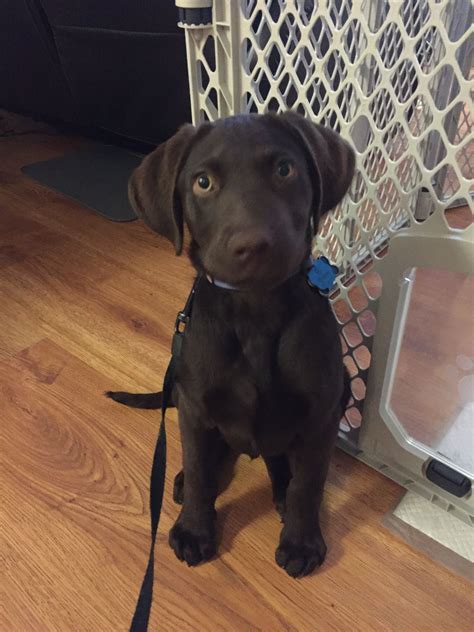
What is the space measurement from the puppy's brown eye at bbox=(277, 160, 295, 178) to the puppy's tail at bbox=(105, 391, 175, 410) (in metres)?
0.66

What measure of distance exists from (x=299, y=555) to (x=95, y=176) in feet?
6.02

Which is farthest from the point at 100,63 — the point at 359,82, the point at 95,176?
the point at 359,82

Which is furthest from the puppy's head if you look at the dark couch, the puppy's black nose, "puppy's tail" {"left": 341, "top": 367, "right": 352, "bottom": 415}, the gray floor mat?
the gray floor mat

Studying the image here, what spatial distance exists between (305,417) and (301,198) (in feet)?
1.10

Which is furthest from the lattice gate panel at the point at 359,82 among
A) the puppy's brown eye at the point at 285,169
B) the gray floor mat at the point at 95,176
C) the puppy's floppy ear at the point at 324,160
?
the gray floor mat at the point at 95,176

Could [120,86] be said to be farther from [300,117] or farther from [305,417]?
[305,417]

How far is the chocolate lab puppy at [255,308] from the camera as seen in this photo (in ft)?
2.31

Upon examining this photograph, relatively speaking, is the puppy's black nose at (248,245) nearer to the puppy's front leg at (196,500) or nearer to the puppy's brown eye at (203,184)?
the puppy's brown eye at (203,184)

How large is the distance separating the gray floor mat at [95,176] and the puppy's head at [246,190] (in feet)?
4.32

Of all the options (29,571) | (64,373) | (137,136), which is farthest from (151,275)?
(29,571)

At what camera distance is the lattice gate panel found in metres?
0.81

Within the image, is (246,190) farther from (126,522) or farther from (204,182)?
(126,522)

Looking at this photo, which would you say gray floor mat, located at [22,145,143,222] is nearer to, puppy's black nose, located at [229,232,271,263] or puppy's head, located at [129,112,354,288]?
puppy's head, located at [129,112,354,288]

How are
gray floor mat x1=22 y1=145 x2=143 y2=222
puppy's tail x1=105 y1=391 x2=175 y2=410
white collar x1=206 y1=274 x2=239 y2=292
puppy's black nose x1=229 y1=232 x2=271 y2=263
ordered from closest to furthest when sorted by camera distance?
puppy's black nose x1=229 y1=232 x2=271 y2=263 < white collar x1=206 y1=274 x2=239 y2=292 < puppy's tail x1=105 y1=391 x2=175 y2=410 < gray floor mat x1=22 y1=145 x2=143 y2=222
